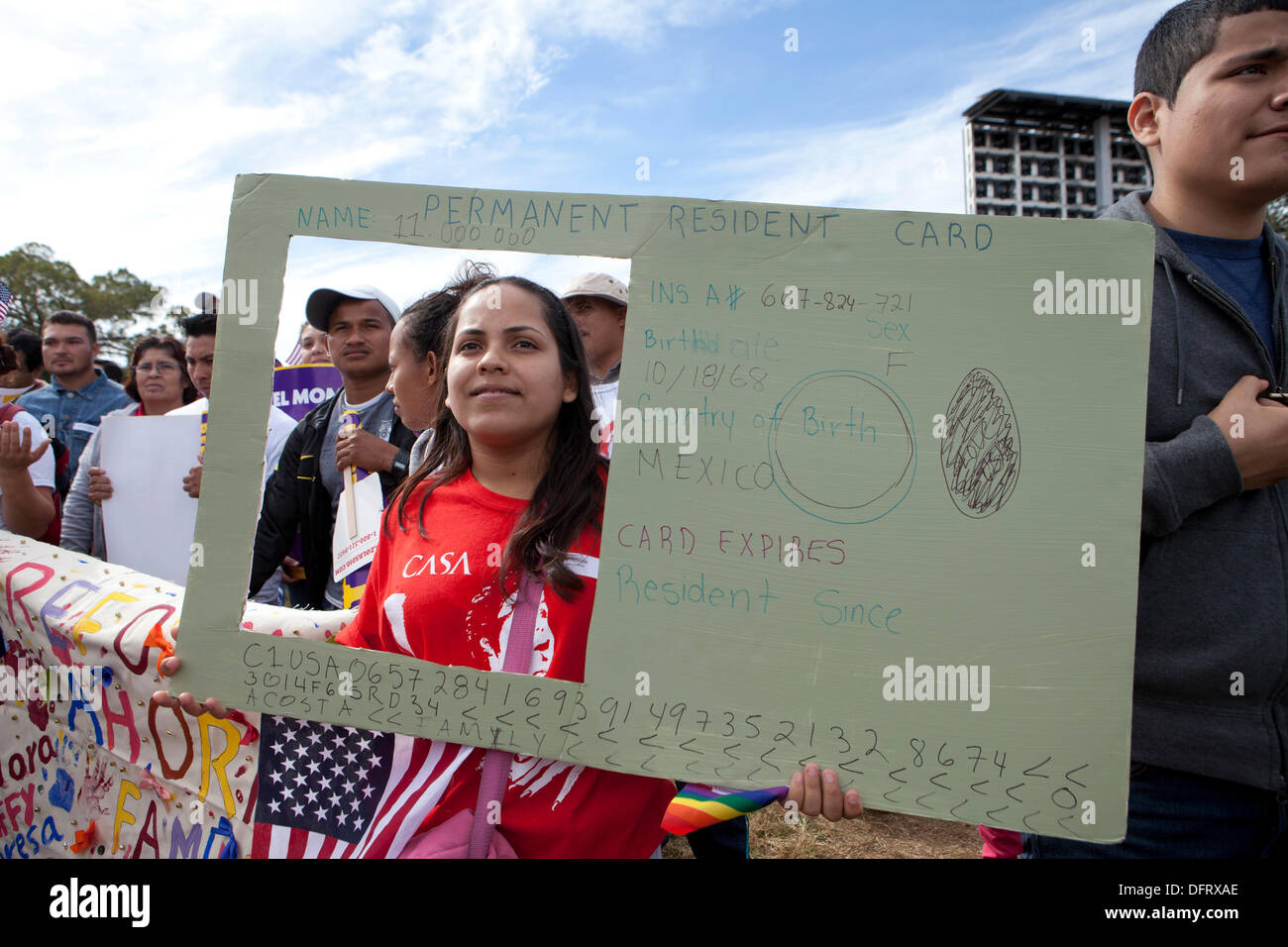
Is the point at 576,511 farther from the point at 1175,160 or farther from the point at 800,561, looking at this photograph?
the point at 1175,160


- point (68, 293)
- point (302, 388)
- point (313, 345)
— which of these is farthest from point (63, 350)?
point (68, 293)

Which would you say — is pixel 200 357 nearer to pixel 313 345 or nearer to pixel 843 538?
pixel 313 345

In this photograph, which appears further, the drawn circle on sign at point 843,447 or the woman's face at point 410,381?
the woman's face at point 410,381

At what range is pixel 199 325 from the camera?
3557 mm

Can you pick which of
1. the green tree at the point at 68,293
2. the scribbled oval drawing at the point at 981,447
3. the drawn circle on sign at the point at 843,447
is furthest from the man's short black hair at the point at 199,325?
the green tree at the point at 68,293

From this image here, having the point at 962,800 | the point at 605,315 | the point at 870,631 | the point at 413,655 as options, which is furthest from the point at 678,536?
the point at 605,315

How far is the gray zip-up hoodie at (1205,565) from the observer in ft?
4.47

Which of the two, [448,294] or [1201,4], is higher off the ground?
[1201,4]

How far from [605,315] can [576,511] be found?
208 centimetres

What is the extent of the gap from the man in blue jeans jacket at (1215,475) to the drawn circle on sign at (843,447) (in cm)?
45

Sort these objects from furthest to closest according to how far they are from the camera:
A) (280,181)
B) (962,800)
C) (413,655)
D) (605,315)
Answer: (605,315), (280,181), (413,655), (962,800)

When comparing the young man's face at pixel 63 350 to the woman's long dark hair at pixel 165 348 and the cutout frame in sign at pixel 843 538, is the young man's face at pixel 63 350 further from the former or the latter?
the cutout frame in sign at pixel 843 538

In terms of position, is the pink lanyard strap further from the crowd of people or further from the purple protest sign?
A: the purple protest sign

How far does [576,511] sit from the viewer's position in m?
1.60
